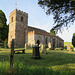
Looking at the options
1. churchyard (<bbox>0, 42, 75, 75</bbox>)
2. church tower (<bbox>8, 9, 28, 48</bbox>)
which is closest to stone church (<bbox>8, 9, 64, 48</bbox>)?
church tower (<bbox>8, 9, 28, 48</bbox>)

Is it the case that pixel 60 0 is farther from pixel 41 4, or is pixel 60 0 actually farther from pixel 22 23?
pixel 22 23

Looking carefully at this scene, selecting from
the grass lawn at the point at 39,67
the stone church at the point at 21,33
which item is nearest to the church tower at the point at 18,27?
the stone church at the point at 21,33

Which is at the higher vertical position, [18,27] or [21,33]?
[18,27]

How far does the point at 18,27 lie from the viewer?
26062 millimetres

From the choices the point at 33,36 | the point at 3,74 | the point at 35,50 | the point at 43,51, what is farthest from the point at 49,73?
the point at 33,36

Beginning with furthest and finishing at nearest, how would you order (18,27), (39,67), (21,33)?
1. (21,33)
2. (18,27)
3. (39,67)

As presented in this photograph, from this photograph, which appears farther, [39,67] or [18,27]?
[18,27]

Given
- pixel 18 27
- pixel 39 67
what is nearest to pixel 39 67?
pixel 39 67

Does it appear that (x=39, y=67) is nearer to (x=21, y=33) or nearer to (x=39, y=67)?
(x=39, y=67)

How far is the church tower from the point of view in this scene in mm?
25219

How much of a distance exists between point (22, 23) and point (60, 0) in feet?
77.8

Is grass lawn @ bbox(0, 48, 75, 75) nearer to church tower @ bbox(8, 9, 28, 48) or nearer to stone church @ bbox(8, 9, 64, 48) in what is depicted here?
stone church @ bbox(8, 9, 64, 48)

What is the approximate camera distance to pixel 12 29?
26.2 metres

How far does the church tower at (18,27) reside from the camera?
2522cm
